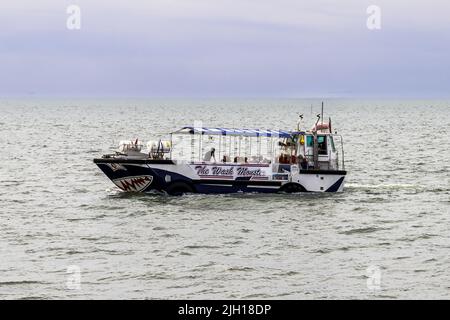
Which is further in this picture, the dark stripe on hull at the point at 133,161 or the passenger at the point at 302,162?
the passenger at the point at 302,162

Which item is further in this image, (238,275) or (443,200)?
(443,200)

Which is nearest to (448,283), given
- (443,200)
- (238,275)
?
(238,275)

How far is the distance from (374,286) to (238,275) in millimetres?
4065

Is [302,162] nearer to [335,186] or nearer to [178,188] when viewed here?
[335,186]

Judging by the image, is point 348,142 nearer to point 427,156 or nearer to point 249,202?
point 427,156

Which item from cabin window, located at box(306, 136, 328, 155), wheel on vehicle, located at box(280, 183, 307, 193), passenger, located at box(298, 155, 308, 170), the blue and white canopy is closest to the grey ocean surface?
wheel on vehicle, located at box(280, 183, 307, 193)

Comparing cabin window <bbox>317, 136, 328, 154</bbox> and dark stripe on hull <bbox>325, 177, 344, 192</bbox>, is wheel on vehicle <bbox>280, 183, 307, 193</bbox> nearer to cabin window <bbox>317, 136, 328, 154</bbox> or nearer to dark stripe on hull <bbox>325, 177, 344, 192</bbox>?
dark stripe on hull <bbox>325, 177, 344, 192</bbox>

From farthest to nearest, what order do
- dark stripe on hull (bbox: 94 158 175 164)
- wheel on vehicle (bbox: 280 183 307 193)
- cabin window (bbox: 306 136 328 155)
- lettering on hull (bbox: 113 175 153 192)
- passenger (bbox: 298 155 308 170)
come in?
cabin window (bbox: 306 136 328 155) < passenger (bbox: 298 155 308 170) < wheel on vehicle (bbox: 280 183 307 193) < lettering on hull (bbox: 113 175 153 192) < dark stripe on hull (bbox: 94 158 175 164)

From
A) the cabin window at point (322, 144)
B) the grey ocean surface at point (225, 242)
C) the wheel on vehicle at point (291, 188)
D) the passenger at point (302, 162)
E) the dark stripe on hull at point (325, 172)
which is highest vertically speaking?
the cabin window at point (322, 144)

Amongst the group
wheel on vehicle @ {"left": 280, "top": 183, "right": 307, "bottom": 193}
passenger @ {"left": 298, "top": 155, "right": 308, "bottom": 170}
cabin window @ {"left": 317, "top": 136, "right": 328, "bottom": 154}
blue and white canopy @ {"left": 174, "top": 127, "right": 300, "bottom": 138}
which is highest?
blue and white canopy @ {"left": 174, "top": 127, "right": 300, "bottom": 138}

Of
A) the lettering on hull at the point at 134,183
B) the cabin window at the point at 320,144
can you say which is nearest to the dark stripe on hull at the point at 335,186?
the cabin window at the point at 320,144

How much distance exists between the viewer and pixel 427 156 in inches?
2547

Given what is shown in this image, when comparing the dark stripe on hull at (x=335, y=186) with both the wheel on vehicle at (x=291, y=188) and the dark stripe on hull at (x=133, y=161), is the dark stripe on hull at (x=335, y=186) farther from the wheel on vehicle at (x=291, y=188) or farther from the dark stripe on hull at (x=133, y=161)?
the dark stripe on hull at (x=133, y=161)
